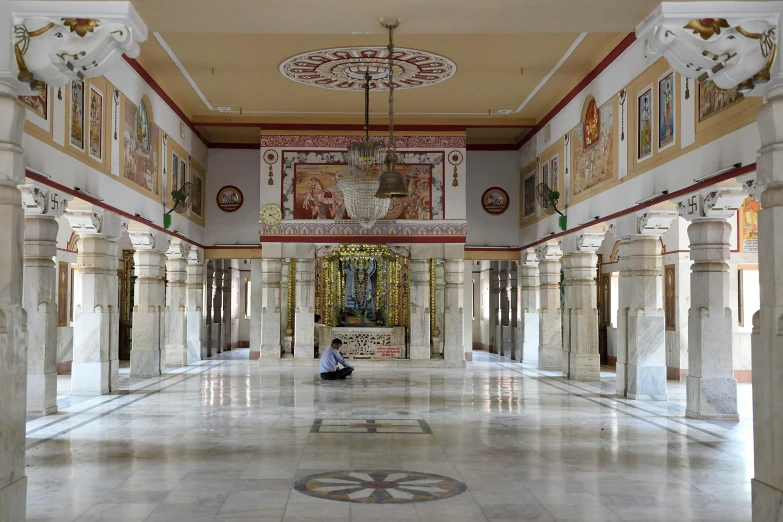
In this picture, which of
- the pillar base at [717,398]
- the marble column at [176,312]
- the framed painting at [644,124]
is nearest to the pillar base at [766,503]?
the pillar base at [717,398]

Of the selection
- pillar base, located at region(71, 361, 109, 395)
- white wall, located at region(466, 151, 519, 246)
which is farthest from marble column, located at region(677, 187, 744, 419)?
white wall, located at region(466, 151, 519, 246)

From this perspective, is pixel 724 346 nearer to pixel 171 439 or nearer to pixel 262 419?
pixel 262 419

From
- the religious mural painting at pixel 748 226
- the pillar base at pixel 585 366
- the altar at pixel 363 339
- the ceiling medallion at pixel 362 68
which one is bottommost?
the pillar base at pixel 585 366

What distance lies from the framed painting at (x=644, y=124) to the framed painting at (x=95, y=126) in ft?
26.1

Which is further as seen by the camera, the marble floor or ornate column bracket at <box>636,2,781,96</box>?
the marble floor

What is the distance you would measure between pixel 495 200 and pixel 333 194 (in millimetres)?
4416

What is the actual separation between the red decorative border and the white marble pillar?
9.12 feet

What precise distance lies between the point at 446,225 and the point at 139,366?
7477mm

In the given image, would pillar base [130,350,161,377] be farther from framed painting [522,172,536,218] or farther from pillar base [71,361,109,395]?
framed painting [522,172,536,218]

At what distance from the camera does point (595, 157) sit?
14.1 m

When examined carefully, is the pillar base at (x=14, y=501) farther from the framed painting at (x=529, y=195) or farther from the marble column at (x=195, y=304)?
the framed painting at (x=529, y=195)

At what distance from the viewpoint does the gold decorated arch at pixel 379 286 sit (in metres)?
19.0

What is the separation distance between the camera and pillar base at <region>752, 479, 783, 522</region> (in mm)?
4895

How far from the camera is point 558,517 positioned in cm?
543
